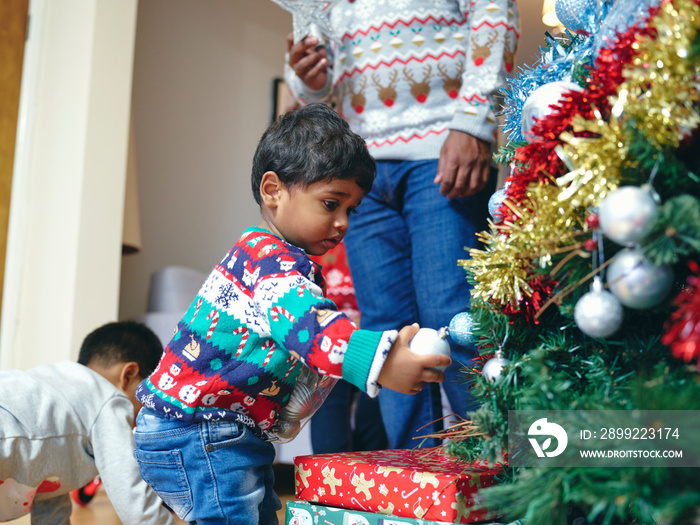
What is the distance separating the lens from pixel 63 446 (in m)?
1.20

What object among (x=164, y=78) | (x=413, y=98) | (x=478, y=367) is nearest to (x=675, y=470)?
(x=478, y=367)

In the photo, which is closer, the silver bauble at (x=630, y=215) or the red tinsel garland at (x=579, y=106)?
the silver bauble at (x=630, y=215)

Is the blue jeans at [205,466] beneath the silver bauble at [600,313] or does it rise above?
beneath

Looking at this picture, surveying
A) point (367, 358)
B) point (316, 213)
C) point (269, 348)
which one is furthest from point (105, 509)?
point (367, 358)

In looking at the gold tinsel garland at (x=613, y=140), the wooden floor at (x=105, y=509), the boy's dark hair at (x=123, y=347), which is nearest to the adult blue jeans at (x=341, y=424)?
the wooden floor at (x=105, y=509)

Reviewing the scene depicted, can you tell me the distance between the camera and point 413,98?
1255mm

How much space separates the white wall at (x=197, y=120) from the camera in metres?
2.85

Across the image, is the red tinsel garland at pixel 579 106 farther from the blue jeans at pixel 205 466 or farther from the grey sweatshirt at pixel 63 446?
the grey sweatshirt at pixel 63 446

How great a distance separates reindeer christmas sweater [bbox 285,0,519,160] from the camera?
119 centimetres

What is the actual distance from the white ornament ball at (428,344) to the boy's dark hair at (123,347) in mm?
971

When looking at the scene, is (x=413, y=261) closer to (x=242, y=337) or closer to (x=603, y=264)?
(x=242, y=337)

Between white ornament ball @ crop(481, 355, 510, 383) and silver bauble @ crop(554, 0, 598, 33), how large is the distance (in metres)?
0.39

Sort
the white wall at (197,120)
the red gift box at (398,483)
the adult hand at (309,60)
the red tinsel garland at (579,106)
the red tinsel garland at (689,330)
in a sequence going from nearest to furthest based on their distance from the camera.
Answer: the red tinsel garland at (689,330)
the red tinsel garland at (579,106)
the red gift box at (398,483)
the adult hand at (309,60)
the white wall at (197,120)

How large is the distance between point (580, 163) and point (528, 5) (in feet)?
10.4
